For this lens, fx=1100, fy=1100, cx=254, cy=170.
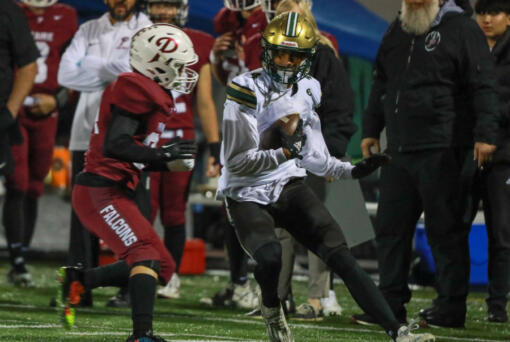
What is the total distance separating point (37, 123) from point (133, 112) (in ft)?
10.9

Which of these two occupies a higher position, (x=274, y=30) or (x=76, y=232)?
(x=274, y=30)

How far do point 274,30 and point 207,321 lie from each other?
1826 mm

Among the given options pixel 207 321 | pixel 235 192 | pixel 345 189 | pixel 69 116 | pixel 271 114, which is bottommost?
pixel 69 116

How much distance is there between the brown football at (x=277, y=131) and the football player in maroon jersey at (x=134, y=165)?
31 centimetres

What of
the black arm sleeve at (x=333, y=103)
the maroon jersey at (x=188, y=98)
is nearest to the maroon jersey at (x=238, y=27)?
the maroon jersey at (x=188, y=98)

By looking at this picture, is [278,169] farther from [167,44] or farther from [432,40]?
[432,40]

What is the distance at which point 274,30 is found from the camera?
468 cm

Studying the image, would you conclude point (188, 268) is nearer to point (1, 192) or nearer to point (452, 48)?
point (1, 192)

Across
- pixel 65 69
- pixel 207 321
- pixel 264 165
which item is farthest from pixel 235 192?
pixel 65 69

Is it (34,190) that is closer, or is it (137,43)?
(137,43)

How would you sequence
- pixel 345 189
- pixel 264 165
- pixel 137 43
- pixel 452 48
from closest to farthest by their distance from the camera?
pixel 264 165
pixel 137 43
pixel 452 48
pixel 345 189

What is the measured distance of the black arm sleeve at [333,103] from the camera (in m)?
5.95

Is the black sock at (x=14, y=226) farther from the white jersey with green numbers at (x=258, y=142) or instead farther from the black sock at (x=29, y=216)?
the white jersey with green numbers at (x=258, y=142)

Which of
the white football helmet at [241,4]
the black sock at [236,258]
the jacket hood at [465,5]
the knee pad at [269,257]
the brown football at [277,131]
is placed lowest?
the black sock at [236,258]
